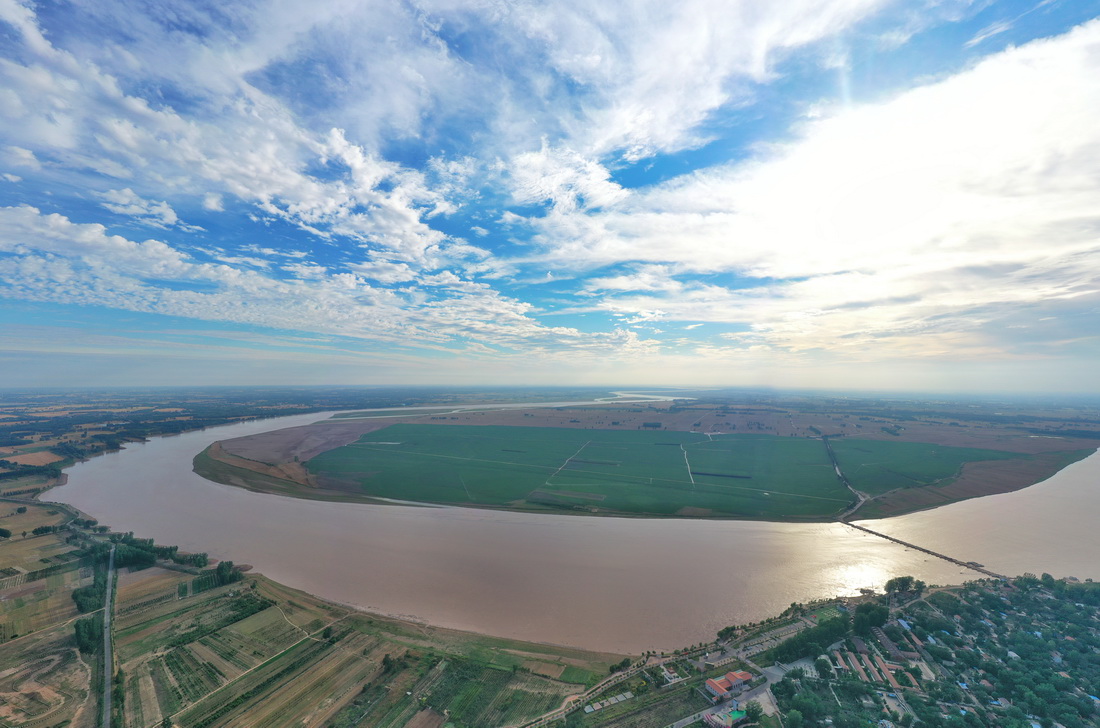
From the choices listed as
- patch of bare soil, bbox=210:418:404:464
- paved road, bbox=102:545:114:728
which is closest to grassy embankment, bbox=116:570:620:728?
paved road, bbox=102:545:114:728

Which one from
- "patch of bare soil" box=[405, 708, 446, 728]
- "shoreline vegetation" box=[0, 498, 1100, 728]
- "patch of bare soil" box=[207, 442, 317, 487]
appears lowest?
"patch of bare soil" box=[405, 708, 446, 728]

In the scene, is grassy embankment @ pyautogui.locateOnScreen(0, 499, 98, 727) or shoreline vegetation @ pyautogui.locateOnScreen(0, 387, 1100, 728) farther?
grassy embankment @ pyautogui.locateOnScreen(0, 499, 98, 727)

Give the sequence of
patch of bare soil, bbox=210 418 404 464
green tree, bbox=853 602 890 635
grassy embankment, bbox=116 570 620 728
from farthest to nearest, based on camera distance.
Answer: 1. patch of bare soil, bbox=210 418 404 464
2. green tree, bbox=853 602 890 635
3. grassy embankment, bbox=116 570 620 728

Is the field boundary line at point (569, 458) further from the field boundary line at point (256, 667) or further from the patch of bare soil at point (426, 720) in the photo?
the patch of bare soil at point (426, 720)

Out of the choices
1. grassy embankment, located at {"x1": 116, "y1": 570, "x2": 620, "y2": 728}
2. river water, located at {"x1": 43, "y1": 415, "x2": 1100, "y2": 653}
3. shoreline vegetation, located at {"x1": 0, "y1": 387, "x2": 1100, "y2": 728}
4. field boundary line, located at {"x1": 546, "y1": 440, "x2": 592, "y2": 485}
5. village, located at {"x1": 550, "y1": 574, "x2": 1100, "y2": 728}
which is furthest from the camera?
field boundary line, located at {"x1": 546, "y1": 440, "x2": 592, "y2": 485}

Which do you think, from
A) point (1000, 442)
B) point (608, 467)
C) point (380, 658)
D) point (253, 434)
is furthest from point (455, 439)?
point (1000, 442)

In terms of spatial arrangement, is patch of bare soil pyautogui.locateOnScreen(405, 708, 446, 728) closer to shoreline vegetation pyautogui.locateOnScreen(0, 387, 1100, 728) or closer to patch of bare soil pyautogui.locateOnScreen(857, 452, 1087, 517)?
shoreline vegetation pyautogui.locateOnScreen(0, 387, 1100, 728)

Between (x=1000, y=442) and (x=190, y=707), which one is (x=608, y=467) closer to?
(x=190, y=707)
